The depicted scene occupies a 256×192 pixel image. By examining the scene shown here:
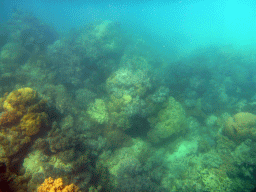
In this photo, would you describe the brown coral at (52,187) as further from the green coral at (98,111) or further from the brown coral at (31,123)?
the green coral at (98,111)

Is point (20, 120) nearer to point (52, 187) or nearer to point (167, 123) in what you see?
→ point (52, 187)

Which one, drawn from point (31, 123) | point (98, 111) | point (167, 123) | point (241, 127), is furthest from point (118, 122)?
point (241, 127)

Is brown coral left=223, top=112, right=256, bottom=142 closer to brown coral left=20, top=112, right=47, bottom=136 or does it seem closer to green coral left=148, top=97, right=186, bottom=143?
green coral left=148, top=97, right=186, bottom=143

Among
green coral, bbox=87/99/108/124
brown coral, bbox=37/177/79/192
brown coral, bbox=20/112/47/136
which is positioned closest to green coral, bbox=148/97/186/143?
green coral, bbox=87/99/108/124

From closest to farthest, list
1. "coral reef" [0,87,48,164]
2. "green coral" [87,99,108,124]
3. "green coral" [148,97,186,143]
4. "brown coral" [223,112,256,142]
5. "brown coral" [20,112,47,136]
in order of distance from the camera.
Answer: "coral reef" [0,87,48,164] < "brown coral" [20,112,47,136] < "brown coral" [223,112,256,142] < "green coral" [148,97,186,143] < "green coral" [87,99,108,124]

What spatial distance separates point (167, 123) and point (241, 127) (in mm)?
3650

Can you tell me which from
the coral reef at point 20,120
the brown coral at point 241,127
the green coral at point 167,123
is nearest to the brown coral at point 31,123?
the coral reef at point 20,120

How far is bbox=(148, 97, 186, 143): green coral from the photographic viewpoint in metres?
7.77

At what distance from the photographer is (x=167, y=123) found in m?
7.86

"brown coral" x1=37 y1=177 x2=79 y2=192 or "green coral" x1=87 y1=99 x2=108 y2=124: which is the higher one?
"green coral" x1=87 y1=99 x2=108 y2=124

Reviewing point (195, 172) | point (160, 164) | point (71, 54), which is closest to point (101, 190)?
point (160, 164)

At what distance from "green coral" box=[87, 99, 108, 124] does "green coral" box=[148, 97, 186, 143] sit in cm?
290

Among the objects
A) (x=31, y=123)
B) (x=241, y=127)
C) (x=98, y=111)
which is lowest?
(x=31, y=123)

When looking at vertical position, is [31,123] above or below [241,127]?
below
